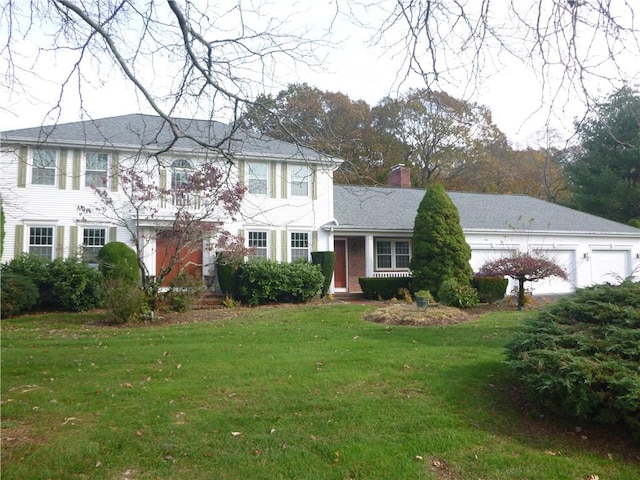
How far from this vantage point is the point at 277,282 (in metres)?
14.9

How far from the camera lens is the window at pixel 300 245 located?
17969 millimetres

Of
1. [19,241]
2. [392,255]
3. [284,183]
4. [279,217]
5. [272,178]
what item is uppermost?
[272,178]

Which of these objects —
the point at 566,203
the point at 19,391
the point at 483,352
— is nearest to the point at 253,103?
the point at 19,391

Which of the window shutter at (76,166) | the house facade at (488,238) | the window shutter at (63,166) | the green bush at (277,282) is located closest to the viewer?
the green bush at (277,282)

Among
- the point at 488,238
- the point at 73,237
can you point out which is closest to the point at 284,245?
the point at 73,237

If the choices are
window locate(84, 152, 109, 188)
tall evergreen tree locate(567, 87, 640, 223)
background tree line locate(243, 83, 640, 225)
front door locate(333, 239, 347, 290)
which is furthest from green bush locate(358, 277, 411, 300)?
tall evergreen tree locate(567, 87, 640, 223)

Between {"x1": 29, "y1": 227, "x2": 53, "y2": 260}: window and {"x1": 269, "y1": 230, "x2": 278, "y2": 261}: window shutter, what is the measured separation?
7.41m

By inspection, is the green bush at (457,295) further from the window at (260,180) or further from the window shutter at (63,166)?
the window shutter at (63,166)

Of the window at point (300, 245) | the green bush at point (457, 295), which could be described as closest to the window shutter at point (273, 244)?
the window at point (300, 245)

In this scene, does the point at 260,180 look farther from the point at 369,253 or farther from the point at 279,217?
the point at 369,253

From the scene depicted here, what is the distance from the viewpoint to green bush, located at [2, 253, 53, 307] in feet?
43.4

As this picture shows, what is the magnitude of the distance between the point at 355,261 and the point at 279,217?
408cm

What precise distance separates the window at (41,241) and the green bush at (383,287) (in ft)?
35.6

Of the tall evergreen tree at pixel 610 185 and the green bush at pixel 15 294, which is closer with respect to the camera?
the green bush at pixel 15 294
